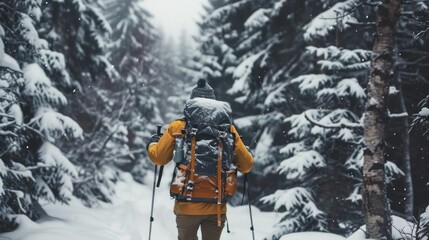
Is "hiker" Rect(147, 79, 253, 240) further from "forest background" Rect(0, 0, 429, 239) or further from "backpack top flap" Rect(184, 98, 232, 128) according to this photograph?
"forest background" Rect(0, 0, 429, 239)

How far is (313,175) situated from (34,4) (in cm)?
799

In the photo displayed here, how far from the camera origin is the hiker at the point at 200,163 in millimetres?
4145

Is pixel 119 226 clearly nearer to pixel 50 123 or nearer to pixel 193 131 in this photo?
pixel 50 123

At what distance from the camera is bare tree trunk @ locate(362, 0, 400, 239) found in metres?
5.19

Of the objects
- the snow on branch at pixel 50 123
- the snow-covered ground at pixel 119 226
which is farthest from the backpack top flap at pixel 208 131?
the snow on branch at pixel 50 123

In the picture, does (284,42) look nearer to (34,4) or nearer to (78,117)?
(34,4)

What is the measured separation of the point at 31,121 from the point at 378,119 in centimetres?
761

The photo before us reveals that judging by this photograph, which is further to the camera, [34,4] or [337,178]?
[337,178]

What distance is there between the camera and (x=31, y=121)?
8.59 m

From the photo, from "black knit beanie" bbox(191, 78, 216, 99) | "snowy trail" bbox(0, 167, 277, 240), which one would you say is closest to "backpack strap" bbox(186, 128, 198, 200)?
"black knit beanie" bbox(191, 78, 216, 99)

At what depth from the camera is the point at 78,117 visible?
A: 15.6 metres

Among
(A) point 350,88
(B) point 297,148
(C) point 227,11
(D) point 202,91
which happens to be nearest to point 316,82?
(A) point 350,88

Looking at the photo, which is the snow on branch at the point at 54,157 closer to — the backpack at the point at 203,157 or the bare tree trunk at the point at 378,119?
the backpack at the point at 203,157

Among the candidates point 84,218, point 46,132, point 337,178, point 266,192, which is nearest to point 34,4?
point 46,132
